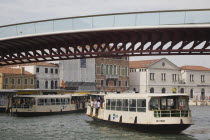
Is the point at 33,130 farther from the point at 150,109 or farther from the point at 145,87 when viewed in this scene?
the point at 145,87

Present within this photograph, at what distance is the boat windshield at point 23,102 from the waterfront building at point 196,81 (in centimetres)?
4599

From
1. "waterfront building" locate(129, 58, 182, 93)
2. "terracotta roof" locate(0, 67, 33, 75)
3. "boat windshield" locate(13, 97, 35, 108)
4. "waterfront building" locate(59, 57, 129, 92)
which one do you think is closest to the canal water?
"boat windshield" locate(13, 97, 35, 108)

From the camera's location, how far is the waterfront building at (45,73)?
2303 inches

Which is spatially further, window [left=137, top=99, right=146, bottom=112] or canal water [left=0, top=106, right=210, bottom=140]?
window [left=137, top=99, right=146, bottom=112]

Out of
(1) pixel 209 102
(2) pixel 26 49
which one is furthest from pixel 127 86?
(2) pixel 26 49

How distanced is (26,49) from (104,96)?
761 centimetres

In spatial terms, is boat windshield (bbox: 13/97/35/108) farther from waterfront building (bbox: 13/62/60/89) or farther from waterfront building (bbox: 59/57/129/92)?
waterfront building (bbox: 59/57/129/92)

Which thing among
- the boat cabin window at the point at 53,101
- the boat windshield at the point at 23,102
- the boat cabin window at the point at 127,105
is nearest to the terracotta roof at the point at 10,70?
the boat cabin window at the point at 53,101

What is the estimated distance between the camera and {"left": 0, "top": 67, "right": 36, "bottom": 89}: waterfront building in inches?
2121

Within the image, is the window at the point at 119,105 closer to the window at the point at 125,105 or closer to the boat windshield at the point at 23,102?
the window at the point at 125,105

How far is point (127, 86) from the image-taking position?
70.8 m

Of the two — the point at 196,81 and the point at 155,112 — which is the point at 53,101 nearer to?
the point at 155,112

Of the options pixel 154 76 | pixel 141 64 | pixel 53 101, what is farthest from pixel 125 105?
Answer: pixel 141 64

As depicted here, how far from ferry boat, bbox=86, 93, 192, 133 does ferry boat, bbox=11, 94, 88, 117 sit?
44.3 feet
